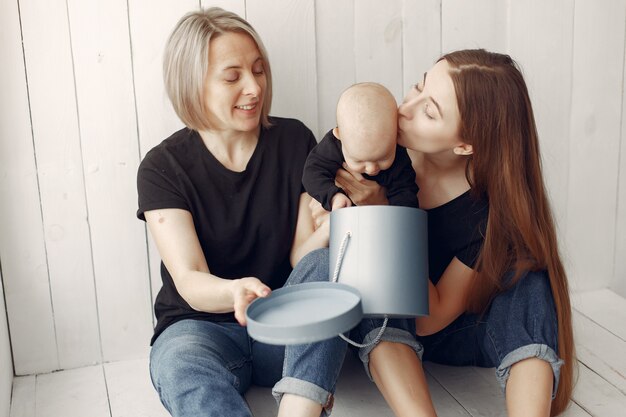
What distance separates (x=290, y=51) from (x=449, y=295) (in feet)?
2.30

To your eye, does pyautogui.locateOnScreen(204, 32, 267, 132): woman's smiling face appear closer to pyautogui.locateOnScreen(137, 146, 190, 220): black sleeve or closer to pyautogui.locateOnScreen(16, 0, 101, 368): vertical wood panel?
pyautogui.locateOnScreen(137, 146, 190, 220): black sleeve

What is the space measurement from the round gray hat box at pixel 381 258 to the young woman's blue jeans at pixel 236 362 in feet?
0.54

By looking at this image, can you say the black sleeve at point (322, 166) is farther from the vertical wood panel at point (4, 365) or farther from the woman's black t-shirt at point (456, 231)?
the vertical wood panel at point (4, 365)

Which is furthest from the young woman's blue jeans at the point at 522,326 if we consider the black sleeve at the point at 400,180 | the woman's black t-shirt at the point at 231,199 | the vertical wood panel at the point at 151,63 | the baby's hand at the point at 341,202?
the vertical wood panel at the point at 151,63

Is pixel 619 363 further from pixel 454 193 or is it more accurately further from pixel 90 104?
pixel 90 104

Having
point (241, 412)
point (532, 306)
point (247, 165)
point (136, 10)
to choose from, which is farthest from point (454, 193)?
point (136, 10)

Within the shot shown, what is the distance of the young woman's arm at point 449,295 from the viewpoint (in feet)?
5.03

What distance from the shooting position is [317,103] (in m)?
1.87

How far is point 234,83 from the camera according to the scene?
1.57 m

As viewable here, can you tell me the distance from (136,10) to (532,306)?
1062mm

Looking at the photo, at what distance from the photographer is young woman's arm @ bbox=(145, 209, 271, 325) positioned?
1.47 meters

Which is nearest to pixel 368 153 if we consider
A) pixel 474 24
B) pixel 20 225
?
pixel 474 24

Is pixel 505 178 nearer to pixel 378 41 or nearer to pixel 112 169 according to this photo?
pixel 378 41

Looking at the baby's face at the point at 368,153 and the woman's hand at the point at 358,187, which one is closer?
the baby's face at the point at 368,153
